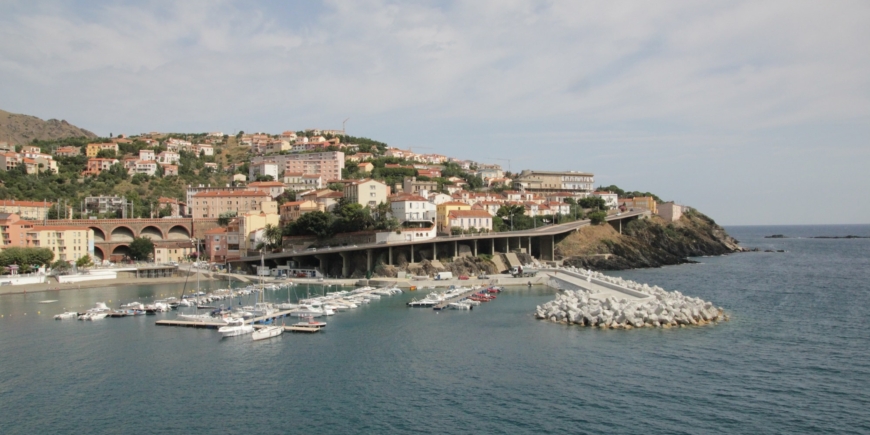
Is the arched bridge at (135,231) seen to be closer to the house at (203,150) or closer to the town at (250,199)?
the town at (250,199)

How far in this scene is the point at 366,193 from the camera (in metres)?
63.3

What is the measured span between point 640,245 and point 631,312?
40587 mm

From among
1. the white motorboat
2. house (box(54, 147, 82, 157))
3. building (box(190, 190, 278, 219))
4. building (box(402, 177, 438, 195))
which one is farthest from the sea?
house (box(54, 147, 82, 157))

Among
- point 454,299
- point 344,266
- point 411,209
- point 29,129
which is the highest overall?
point 29,129

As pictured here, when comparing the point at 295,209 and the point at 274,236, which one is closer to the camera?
the point at 274,236

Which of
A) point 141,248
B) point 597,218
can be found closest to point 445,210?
point 597,218

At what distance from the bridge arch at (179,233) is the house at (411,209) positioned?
1091 inches

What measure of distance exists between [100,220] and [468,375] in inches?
2346

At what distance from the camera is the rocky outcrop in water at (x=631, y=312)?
30.8 meters

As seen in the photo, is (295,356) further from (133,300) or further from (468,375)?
(133,300)

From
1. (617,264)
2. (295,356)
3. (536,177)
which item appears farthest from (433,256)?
(536,177)

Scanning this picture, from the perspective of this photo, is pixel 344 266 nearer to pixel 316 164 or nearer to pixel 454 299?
pixel 454 299

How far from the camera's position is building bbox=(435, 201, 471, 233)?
6372cm

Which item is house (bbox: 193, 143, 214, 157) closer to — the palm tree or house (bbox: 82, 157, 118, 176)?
house (bbox: 82, 157, 118, 176)
